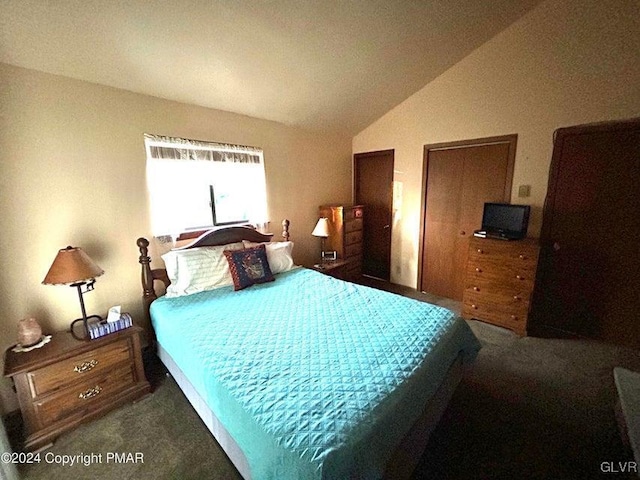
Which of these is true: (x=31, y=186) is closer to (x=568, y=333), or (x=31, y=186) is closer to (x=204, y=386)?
(x=204, y=386)

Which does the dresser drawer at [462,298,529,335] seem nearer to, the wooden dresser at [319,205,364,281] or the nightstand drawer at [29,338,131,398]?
the wooden dresser at [319,205,364,281]

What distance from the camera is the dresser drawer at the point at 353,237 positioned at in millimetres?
3729

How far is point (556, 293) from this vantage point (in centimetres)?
273

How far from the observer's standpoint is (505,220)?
9.06 ft

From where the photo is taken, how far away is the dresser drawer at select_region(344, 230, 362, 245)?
3729mm

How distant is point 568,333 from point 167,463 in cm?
351

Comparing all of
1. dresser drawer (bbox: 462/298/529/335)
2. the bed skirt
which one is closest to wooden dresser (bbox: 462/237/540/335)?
dresser drawer (bbox: 462/298/529/335)

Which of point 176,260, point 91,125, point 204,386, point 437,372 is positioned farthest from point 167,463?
point 91,125

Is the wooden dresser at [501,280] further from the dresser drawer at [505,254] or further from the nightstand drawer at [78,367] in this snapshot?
the nightstand drawer at [78,367]

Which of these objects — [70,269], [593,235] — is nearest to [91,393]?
[70,269]

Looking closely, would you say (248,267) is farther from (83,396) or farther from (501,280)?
(501,280)

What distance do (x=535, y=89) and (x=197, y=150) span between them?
3.24 meters

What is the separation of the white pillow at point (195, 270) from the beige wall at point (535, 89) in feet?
8.43

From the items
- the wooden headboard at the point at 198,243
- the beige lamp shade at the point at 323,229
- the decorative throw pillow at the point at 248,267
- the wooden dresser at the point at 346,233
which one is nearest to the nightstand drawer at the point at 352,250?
the wooden dresser at the point at 346,233
